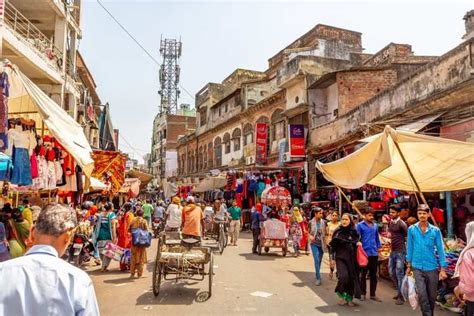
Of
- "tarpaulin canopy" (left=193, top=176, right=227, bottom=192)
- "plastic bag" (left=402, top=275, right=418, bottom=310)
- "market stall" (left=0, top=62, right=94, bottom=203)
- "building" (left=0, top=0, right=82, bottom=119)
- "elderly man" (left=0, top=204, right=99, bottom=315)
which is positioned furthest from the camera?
"tarpaulin canopy" (left=193, top=176, right=227, bottom=192)

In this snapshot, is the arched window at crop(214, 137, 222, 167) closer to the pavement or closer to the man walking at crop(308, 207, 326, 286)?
the pavement

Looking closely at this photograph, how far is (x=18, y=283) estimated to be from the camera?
1.94 m

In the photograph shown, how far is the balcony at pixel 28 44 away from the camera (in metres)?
13.6

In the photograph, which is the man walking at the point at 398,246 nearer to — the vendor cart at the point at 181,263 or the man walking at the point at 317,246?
the man walking at the point at 317,246

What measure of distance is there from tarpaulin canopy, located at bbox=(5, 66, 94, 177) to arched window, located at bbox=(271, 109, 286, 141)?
60.3ft

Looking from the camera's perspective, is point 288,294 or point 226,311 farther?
point 288,294

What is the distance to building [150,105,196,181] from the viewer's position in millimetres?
51503

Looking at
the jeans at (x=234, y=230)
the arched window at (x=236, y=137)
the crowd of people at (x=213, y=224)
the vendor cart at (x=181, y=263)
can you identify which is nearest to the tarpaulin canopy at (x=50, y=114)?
the crowd of people at (x=213, y=224)

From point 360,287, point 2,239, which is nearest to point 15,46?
point 2,239

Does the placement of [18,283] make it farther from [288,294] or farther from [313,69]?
[313,69]

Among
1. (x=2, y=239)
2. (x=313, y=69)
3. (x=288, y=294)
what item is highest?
(x=313, y=69)

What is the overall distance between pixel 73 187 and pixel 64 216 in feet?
22.4

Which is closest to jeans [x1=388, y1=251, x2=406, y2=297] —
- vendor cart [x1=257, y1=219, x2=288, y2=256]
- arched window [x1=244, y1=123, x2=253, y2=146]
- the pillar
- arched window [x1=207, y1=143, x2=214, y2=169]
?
the pillar

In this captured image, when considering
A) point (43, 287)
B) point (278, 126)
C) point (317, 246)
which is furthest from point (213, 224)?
point (43, 287)
